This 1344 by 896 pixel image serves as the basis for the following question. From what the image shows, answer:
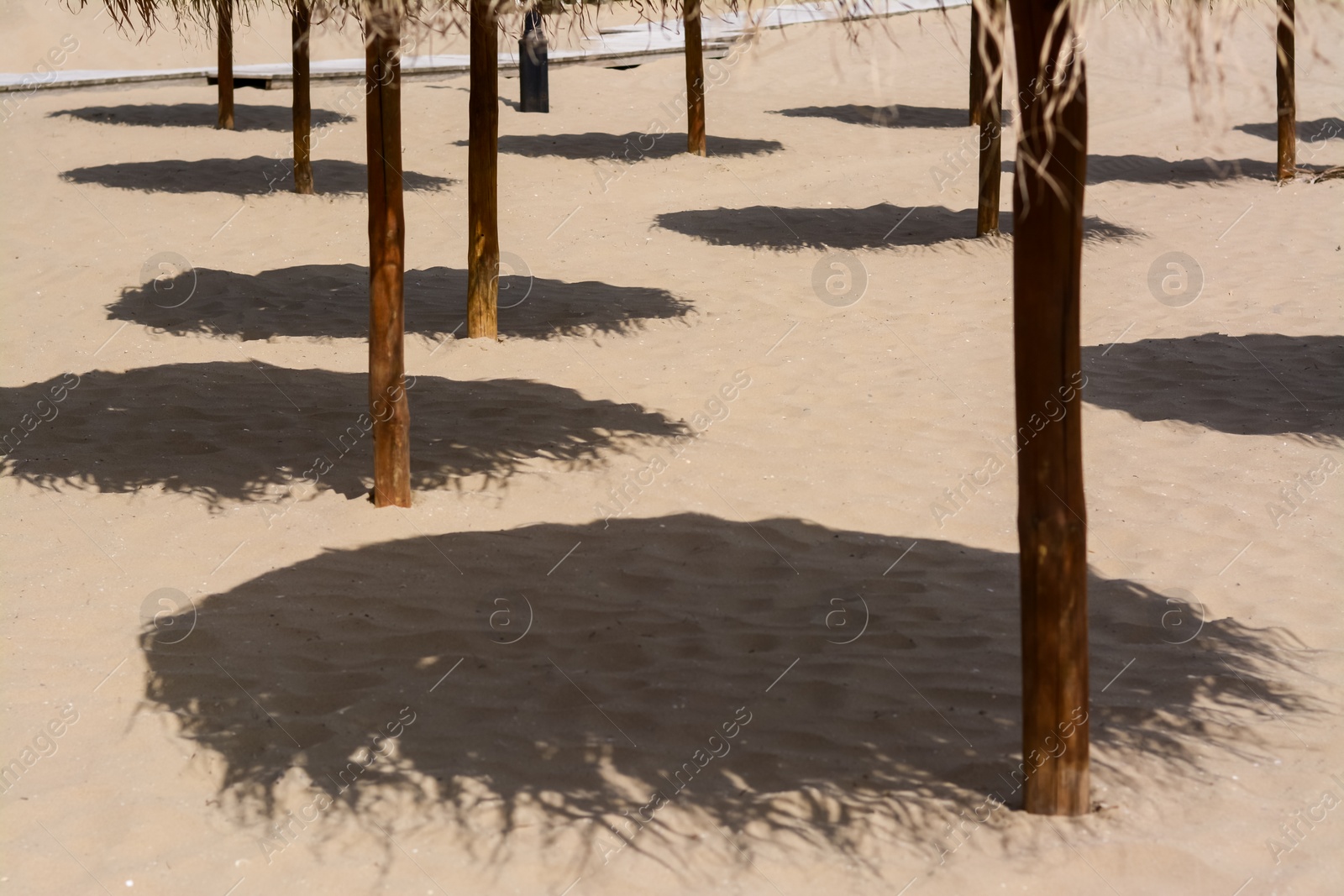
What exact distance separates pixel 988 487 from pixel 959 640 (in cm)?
197

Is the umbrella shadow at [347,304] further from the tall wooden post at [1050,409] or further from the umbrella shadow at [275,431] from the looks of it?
the tall wooden post at [1050,409]

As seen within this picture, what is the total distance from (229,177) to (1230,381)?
39.6 ft

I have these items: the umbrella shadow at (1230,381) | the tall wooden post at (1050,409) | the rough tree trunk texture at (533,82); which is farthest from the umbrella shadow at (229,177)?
the tall wooden post at (1050,409)

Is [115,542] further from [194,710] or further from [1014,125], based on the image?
[1014,125]

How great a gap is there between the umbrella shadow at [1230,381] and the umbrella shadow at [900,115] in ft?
37.7

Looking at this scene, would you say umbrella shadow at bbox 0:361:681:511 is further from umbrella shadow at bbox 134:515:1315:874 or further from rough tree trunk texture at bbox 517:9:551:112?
rough tree trunk texture at bbox 517:9:551:112

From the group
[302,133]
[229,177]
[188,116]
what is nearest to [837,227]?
[302,133]

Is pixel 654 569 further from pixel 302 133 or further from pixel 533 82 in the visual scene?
pixel 533 82

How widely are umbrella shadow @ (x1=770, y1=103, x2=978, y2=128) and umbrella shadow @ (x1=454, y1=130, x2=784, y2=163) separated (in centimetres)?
256

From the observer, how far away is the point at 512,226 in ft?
44.7

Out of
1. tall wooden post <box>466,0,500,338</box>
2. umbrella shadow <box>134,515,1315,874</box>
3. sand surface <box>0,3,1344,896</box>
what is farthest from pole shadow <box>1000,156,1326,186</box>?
umbrella shadow <box>134,515,1315,874</box>

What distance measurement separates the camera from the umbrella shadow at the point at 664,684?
147 inches

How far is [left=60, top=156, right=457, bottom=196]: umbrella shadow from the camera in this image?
1454cm

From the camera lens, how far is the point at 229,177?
49.8ft
